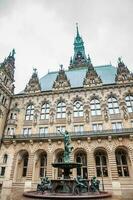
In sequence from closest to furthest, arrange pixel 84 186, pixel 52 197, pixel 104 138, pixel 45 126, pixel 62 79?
pixel 52 197 → pixel 84 186 → pixel 104 138 → pixel 45 126 → pixel 62 79

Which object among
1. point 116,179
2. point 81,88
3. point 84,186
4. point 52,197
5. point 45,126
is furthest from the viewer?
point 81,88

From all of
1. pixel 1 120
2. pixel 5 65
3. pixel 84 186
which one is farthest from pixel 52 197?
pixel 5 65

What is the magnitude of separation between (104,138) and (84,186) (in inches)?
458

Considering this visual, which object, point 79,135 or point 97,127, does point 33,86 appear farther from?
point 97,127

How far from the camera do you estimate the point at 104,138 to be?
23.4 m

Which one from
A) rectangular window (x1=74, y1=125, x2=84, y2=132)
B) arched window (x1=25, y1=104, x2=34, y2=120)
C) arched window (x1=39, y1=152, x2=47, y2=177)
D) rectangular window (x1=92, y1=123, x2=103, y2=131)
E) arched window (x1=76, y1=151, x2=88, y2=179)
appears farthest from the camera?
arched window (x1=25, y1=104, x2=34, y2=120)

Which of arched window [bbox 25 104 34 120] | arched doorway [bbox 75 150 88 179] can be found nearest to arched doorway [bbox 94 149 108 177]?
arched doorway [bbox 75 150 88 179]

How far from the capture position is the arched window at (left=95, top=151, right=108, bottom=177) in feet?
75.0

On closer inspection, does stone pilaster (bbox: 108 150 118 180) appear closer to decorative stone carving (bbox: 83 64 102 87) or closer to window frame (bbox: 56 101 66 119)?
window frame (bbox: 56 101 66 119)

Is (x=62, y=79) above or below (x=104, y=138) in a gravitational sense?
above

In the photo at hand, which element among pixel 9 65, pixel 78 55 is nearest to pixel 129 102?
pixel 9 65

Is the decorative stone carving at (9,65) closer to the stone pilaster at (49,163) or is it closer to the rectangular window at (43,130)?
Answer: the rectangular window at (43,130)

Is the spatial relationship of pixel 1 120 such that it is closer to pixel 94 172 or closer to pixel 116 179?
pixel 94 172

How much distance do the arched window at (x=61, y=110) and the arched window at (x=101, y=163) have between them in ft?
27.2
